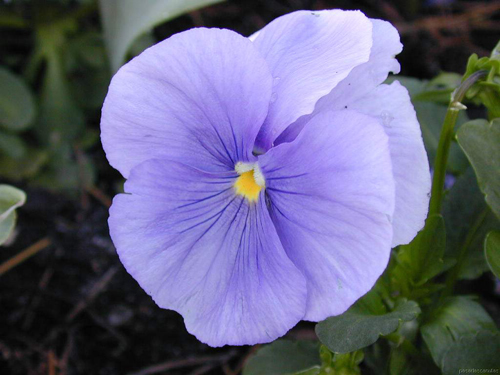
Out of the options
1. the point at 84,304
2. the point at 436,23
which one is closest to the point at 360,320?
the point at 84,304

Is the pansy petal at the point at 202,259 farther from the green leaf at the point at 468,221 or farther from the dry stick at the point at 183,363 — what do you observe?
the dry stick at the point at 183,363

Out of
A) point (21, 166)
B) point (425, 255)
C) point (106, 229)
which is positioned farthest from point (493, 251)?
point (21, 166)

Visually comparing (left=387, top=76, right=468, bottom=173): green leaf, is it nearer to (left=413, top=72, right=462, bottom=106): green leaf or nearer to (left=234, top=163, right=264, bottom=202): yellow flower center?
(left=413, top=72, right=462, bottom=106): green leaf

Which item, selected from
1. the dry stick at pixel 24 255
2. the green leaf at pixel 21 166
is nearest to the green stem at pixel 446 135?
the dry stick at pixel 24 255

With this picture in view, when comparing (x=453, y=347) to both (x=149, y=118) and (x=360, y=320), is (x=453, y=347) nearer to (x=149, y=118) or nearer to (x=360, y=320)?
(x=360, y=320)

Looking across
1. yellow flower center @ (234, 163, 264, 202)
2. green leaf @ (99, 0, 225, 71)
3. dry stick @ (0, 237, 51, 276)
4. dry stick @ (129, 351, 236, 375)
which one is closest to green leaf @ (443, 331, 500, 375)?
yellow flower center @ (234, 163, 264, 202)
